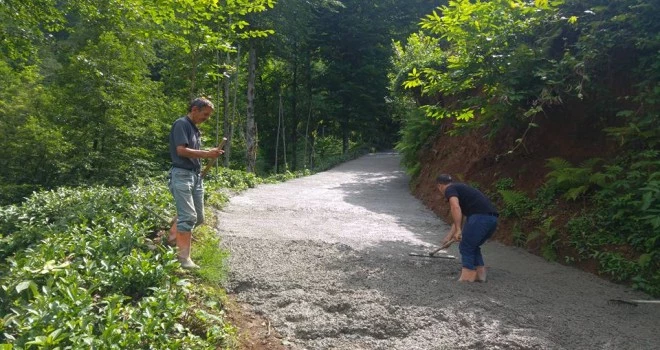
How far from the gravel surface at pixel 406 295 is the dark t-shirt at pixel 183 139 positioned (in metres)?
1.44

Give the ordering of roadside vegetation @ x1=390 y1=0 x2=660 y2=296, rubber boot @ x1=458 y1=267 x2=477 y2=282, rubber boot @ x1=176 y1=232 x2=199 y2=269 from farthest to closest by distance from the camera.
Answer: roadside vegetation @ x1=390 y1=0 x2=660 y2=296 → rubber boot @ x1=458 y1=267 x2=477 y2=282 → rubber boot @ x1=176 y1=232 x2=199 y2=269

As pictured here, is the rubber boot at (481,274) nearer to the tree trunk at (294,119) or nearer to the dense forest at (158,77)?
the dense forest at (158,77)

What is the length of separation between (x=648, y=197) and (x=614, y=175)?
105 cm

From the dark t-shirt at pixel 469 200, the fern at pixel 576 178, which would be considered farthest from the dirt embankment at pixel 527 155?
the dark t-shirt at pixel 469 200

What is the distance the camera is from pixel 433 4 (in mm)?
35031

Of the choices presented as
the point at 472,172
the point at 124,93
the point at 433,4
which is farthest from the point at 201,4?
the point at 433,4

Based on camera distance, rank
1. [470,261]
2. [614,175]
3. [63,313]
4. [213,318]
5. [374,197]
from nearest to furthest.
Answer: [63,313]
[213,318]
[470,261]
[614,175]
[374,197]

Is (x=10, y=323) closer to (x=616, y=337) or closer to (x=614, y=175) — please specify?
(x=616, y=337)

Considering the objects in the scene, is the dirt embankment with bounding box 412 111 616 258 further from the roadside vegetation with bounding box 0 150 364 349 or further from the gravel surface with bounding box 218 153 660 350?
the roadside vegetation with bounding box 0 150 364 349

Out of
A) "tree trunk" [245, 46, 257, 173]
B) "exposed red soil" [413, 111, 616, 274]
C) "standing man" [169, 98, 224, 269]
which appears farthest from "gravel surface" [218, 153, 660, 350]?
"tree trunk" [245, 46, 257, 173]

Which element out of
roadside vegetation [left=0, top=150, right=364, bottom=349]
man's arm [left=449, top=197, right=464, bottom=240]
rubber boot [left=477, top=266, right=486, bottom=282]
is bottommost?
rubber boot [left=477, top=266, right=486, bottom=282]

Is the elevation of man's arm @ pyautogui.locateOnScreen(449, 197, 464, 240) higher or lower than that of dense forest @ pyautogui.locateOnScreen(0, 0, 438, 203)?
lower

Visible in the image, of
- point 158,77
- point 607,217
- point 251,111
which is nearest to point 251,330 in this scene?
point 607,217

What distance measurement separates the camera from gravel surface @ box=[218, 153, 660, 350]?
437 centimetres
